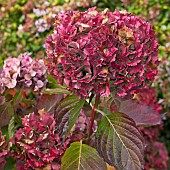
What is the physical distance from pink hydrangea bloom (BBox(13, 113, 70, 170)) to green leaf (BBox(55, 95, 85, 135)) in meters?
0.04

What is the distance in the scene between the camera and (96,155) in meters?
1.42

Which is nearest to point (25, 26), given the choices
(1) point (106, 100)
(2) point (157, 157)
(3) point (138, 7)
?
(3) point (138, 7)

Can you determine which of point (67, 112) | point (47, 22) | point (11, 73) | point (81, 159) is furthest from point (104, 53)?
point (47, 22)

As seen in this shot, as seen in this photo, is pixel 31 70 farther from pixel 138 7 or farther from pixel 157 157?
pixel 138 7

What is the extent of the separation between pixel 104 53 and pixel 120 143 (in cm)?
31

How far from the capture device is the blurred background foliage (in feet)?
10.00

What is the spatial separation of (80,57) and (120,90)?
0.16m

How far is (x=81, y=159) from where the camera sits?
1.41m

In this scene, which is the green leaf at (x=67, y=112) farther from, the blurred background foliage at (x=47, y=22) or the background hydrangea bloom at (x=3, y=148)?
the blurred background foliage at (x=47, y=22)

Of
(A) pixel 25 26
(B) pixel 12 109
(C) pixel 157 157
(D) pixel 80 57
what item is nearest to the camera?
(D) pixel 80 57

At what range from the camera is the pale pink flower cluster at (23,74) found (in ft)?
5.25

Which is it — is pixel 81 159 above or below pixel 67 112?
below

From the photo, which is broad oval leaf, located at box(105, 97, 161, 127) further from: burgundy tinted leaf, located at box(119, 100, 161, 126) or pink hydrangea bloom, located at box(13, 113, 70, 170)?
pink hydrangea bloom, located at box(13, 113, 70, 170)

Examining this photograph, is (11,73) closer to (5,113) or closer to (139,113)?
(5,113)
